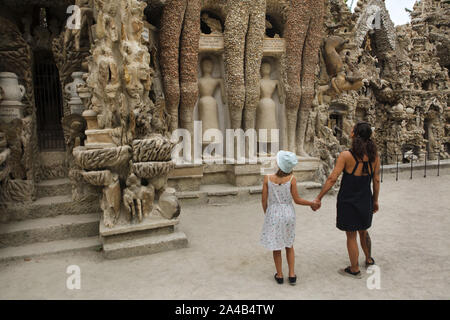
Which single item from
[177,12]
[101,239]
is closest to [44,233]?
[101,239]

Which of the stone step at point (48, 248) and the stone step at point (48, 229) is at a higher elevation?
the stone step at point (48, 229)

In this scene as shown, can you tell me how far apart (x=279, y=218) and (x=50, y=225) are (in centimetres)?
312

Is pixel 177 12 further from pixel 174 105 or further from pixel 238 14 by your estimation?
pixel 174 105

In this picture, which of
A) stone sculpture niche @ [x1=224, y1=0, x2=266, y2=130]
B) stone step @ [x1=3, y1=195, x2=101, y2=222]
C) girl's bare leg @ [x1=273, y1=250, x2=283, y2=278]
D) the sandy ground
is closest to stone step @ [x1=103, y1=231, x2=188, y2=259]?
the sandy ground

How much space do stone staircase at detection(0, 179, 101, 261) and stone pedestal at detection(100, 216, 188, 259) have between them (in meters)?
0.33

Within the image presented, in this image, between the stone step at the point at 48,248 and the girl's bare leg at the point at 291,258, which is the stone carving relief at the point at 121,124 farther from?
the girl's bare leg at the point at 291,258

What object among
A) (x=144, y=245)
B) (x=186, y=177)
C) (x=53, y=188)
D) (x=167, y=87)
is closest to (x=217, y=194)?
(x=186, y=177)

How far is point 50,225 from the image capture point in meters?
4.45

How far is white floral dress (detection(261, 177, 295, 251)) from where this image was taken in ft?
10.6

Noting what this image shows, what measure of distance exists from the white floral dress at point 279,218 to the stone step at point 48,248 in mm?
2372

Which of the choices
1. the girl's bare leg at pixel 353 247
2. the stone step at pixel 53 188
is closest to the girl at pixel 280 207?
the girl's bare leg at pixel 353 247

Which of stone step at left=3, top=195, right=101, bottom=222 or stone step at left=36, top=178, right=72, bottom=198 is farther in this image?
stone step at left=36, top=178, right=72, bottom=198

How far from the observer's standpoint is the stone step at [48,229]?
4.25m

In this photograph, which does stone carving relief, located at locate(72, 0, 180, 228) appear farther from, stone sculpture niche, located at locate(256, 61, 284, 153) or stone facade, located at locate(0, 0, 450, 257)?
stone sculpture niche, located at locate(256, 61, 284, 153)
